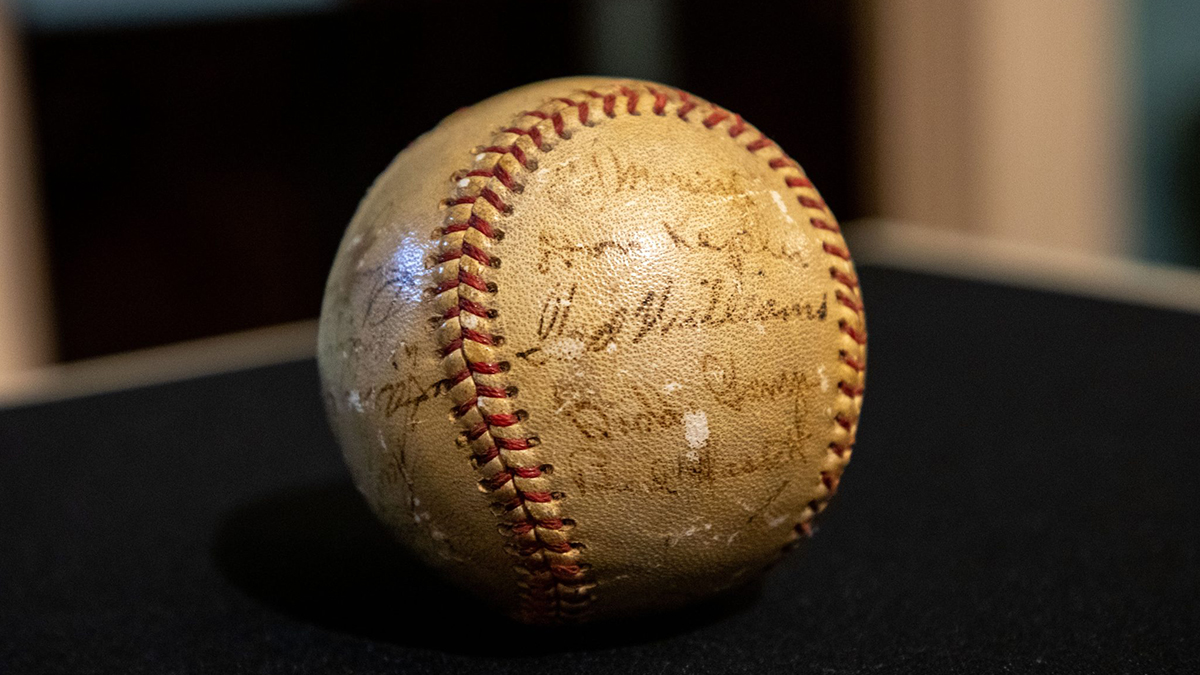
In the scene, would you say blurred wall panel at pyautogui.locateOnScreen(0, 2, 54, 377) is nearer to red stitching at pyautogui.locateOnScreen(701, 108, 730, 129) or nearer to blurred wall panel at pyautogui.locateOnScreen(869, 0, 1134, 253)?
red stitching at pyautogui.locateOnScreen(701, 108, 730, 129)

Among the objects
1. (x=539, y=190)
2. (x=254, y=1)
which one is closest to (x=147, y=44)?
(x=254, y=1)

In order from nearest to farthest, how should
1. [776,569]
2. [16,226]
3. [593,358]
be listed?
1. [593,358]
2. [776,569]
3. [16,226]

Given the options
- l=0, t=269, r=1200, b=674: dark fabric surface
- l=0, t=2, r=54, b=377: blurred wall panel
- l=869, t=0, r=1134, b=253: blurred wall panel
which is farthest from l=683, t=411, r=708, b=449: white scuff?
l=869, t=0, r=1134, b=253: blurred wall panel

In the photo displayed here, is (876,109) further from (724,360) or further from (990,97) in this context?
(724,360)

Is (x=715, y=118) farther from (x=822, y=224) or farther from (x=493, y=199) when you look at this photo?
(x=493, y=199)

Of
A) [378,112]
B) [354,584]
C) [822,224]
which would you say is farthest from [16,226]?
[822,224]

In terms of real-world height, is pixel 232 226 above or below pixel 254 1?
below

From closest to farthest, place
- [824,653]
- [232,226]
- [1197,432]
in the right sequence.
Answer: [824,653] → [1197,432] → [232,226]

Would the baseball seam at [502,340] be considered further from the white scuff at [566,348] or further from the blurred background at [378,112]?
the blurred background at [378,112]
